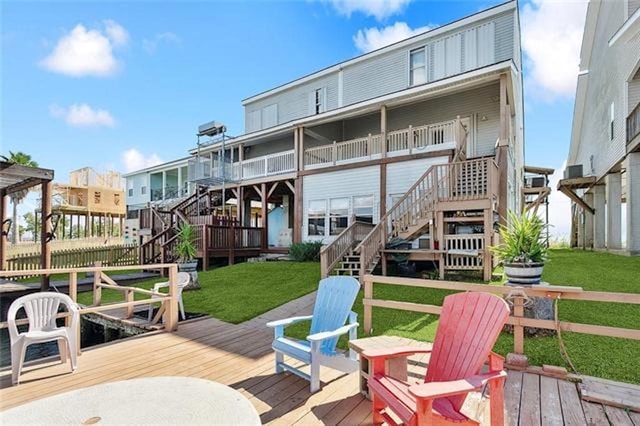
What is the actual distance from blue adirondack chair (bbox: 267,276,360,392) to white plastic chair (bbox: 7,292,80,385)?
238cm

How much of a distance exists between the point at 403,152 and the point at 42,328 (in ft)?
34.1

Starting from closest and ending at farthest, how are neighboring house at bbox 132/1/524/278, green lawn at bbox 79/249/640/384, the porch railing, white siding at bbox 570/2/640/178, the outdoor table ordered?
1. the outdoor table
2. green lawn at bbox 79/249/640/384
3. neighboring house at bbox 132/1/524/278
4. the porch railing
5. white siding at bbox 570/2/640/178

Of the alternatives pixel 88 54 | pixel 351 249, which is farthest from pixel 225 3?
pixel 351 249

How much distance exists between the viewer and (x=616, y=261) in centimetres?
1017

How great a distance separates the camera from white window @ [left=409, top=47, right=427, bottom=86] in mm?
13885

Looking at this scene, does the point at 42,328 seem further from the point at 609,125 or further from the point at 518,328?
the point at 609,125

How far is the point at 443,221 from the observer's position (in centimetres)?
894

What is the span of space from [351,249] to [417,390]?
27.2 feet

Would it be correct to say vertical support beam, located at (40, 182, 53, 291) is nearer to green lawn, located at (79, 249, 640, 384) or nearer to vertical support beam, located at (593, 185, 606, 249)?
green lawn, located at (79, 249, 640, 384)

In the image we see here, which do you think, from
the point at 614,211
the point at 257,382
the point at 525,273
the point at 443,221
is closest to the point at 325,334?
the point at 257,382

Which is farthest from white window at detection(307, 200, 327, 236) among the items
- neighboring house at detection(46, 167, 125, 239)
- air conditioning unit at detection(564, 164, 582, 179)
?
neighboring house at detection(46, 167, 125, 239)

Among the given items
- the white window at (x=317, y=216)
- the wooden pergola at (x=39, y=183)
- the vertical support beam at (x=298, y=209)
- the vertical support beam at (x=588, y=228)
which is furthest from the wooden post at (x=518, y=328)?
the vertical support beam at (x=588, y=228)

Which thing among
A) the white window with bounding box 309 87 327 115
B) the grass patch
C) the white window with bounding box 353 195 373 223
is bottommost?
the grass patch

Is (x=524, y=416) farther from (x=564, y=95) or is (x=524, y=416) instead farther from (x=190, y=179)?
(x=564, y=95)
